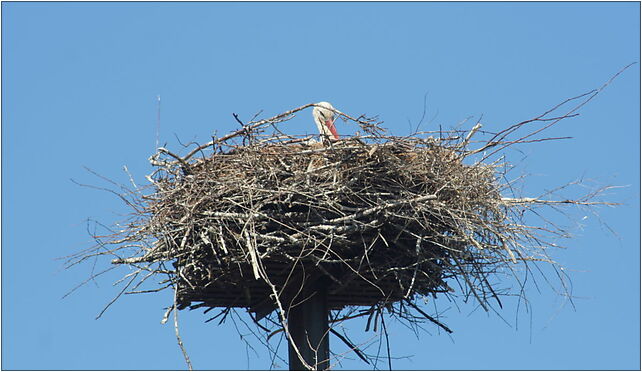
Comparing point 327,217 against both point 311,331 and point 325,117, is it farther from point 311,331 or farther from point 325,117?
point 325,117

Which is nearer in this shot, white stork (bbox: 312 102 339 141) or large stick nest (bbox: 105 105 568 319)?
large stick nest (bbox: 105 105 568 319)

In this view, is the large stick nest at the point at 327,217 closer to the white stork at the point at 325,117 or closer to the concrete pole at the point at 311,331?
the concrete pole at the point at 311,331

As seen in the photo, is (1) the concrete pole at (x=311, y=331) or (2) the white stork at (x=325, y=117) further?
(2) the white stork at (x=325, y=117)

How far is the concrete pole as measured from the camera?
1082 cm

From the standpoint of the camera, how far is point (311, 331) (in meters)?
11.0

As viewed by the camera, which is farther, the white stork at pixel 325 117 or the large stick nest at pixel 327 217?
the white stork at pixel 325 117

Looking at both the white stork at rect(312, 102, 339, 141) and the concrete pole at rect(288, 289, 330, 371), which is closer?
the concrete pole at rect(288, 289, 330, 371)

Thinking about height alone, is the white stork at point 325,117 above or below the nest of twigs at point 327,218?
above

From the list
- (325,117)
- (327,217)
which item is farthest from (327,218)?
(325,117)

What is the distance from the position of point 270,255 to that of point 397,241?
0.95 meters

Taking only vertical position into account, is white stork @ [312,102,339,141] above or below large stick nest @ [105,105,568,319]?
above

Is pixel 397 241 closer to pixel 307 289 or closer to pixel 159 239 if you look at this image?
pixel 307 289

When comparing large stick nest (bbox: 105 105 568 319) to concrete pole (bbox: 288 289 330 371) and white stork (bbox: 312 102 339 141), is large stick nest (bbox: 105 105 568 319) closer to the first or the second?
concrete pole (bbox: 288 289 330 371)

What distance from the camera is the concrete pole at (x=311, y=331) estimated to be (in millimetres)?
10824
